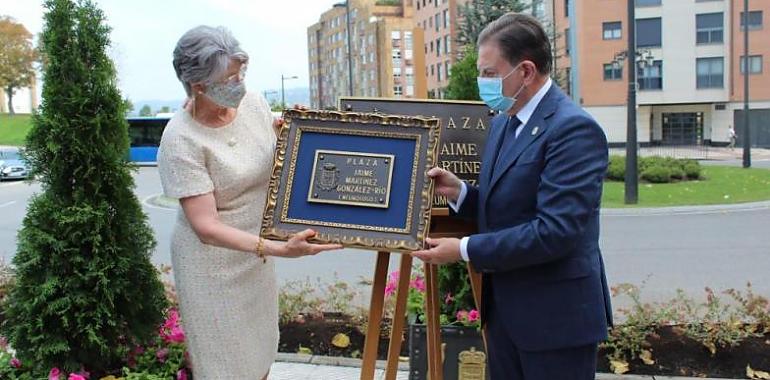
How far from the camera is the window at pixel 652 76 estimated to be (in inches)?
1699

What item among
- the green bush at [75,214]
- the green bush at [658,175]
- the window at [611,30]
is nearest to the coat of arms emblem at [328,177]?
the green bush at [75,214]

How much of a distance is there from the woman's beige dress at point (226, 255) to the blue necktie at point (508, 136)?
93 centimetres

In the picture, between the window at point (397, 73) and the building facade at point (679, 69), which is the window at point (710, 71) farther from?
the window at point (397, 73)

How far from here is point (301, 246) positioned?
246cm

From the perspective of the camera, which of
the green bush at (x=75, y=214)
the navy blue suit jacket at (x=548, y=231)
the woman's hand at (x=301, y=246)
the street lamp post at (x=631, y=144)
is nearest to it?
the navy blue suit jacket at (x=548, y=231)

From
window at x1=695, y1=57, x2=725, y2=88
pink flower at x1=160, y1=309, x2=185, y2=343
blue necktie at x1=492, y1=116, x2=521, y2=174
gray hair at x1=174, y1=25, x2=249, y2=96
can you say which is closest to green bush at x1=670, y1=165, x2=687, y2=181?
pink flower at x1=160, y1=309, x2=185, y2=343

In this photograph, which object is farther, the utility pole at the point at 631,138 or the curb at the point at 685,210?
the utility pole at the point at 631,138

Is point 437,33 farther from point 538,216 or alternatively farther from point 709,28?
point 538,216

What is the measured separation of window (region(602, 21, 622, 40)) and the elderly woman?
43940 millimetres

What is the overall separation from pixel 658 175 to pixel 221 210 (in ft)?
59.0

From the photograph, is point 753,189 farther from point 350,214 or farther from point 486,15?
point 350,214

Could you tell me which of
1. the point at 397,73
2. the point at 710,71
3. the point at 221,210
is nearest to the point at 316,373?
the point at 221,210

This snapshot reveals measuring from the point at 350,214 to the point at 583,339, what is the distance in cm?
92

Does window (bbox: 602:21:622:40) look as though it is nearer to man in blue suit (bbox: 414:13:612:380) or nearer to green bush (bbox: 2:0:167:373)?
green bush (bbox: 2:0:167:373)
